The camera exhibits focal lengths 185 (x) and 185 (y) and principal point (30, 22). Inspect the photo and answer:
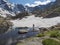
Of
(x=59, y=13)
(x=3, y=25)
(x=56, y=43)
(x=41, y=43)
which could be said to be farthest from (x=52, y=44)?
(x=59, y=13)

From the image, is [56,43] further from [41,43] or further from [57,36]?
[57,36]

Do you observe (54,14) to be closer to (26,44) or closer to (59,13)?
(59,13)

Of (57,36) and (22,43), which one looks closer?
(22,43)

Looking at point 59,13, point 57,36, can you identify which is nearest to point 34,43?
point 57,36

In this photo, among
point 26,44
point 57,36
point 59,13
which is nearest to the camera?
point 26,44

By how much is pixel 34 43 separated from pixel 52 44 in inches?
147

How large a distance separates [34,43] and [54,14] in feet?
441

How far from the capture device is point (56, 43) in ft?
76.3

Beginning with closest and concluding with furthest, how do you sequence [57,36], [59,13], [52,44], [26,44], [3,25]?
[52,44] → [26,44] → [57,36] → [3,25] → [59,13]

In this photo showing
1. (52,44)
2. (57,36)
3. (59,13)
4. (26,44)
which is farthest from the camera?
(59,13)

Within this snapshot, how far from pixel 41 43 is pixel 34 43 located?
3.21 ft

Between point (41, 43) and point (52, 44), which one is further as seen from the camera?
point (41, 43)

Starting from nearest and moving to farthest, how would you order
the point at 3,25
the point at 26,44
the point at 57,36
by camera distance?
1. the point at 26,44
2. the point at 57,36
3. the point at 3,25

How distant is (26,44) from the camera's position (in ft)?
82.7
